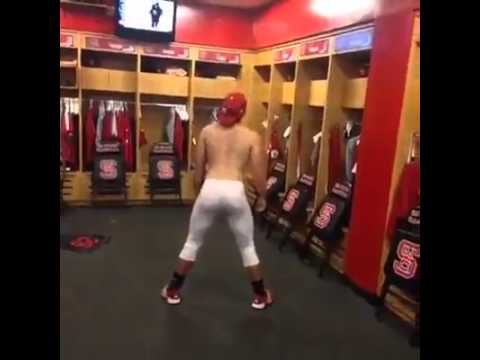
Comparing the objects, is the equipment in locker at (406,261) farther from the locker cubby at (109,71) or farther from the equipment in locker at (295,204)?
the locker cubby at (109,71)

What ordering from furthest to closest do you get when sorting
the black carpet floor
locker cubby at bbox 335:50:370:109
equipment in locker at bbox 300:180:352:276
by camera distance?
locker cubby at bbox 335:50:370:109
equipment in locker at bbox 300:180:352:276
the black carpet floor

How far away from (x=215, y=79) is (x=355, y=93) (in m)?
2.54

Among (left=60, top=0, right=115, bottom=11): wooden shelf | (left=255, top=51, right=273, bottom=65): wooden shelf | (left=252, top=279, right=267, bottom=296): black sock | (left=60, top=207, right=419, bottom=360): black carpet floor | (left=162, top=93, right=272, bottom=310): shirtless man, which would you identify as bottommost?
(left=60, top=207, right=419, bottom=360): black carpet floor

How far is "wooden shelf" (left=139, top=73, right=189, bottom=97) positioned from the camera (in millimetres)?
5945

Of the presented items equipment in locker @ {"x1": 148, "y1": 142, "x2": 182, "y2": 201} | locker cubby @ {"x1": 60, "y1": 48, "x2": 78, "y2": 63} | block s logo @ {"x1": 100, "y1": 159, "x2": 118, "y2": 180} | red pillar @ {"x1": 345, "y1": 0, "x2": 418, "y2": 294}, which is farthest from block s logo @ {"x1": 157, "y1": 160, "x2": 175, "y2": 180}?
red pillar @ {"x1": 345, "y1": 0, "x2": 418, "y2": 294}

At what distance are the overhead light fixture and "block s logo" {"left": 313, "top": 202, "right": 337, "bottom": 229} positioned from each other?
1551 millimetres

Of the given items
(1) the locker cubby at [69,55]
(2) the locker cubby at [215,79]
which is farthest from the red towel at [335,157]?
(1) the locker cubby at [69,55]

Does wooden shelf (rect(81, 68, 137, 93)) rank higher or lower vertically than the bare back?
higher

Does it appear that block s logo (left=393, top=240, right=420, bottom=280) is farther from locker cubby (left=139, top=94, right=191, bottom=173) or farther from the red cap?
locker cubby (left=139, top=94, right=191, bottom=173)

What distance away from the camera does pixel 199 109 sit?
6555 millimetres

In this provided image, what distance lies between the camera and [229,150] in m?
3.11

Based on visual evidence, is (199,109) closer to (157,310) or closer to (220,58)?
(220,58)

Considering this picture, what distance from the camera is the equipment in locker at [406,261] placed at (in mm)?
2975

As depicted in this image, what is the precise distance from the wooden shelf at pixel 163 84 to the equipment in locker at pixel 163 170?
0.65 meters
